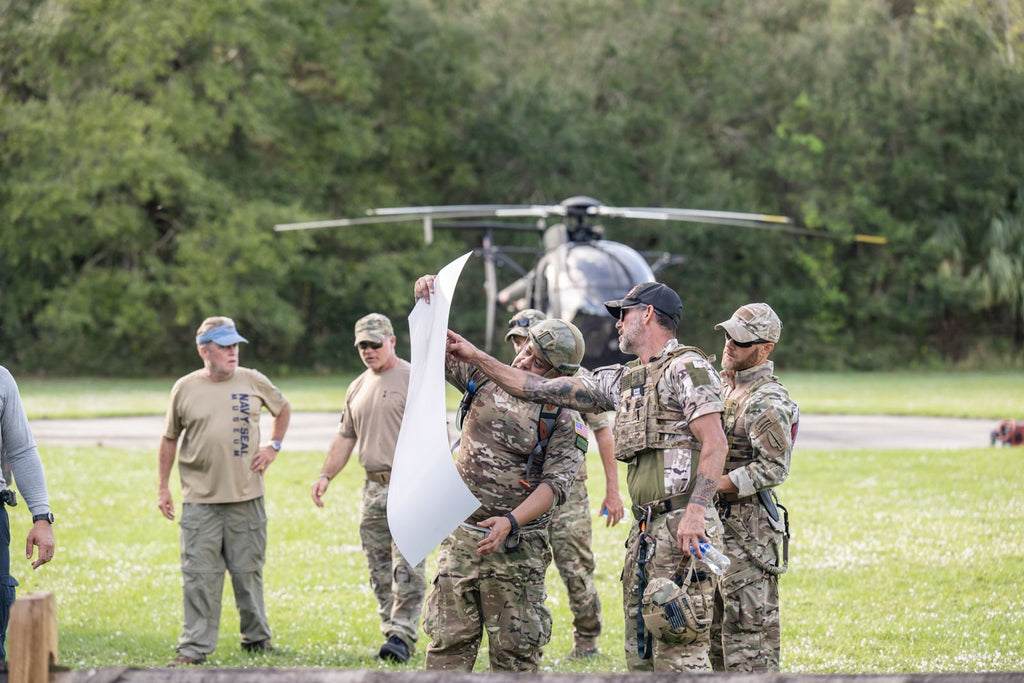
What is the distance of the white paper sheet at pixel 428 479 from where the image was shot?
182 inches

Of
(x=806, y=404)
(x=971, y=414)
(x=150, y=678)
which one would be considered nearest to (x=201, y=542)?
(x=150, y=678)

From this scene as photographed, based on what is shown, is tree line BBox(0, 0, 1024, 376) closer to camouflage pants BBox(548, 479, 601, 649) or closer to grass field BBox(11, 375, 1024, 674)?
grass field BBox(11, 375, 1024, 674)

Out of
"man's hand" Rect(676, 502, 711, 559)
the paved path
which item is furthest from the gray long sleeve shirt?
the paved path

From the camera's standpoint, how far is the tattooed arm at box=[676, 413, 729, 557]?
5.00m

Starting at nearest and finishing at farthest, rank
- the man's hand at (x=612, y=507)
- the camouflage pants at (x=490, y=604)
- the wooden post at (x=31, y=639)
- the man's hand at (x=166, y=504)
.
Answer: the wooden post at (x=31, y=639) → the camouflage pants at (x=490, y=604) → the man's hand at (x=612, y=507) → the man's hand at (x=166, y=504)

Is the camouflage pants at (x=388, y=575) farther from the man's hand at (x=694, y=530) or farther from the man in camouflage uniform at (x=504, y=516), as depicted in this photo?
the man's hand at (x=694, y=530)

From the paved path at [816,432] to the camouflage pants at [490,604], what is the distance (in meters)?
12.8

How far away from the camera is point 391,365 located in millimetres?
7910

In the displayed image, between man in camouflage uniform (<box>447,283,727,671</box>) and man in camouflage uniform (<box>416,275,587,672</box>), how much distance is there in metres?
0.27

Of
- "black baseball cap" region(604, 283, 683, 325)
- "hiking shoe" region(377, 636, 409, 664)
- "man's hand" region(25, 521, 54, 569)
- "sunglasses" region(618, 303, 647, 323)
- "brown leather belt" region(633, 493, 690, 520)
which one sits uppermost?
"black baseball cap" region(604, 283, 683, 325)

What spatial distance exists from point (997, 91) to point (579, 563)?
44079 mm

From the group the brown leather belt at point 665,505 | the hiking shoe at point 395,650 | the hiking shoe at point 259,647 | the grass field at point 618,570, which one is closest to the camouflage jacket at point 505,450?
the brown leather belt at point 665,505

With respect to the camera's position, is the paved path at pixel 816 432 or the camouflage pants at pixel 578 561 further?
the paved path at pixel 816 432

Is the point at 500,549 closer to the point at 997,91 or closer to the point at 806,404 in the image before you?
the point at 806,404
